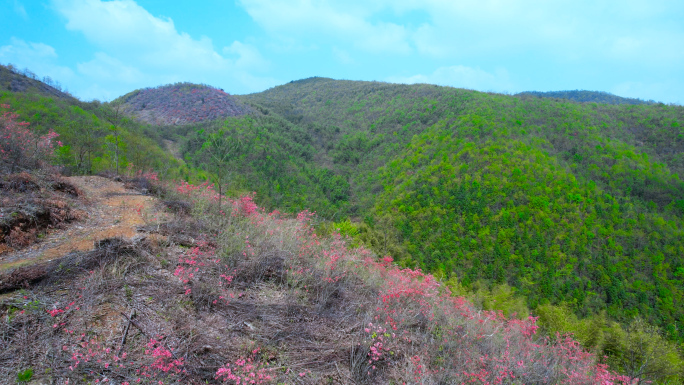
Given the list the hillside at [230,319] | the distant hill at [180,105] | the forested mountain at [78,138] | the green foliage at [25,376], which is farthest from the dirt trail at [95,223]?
the distant hill at [180,105]

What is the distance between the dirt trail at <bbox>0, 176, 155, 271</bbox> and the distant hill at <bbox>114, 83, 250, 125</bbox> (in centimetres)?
2997

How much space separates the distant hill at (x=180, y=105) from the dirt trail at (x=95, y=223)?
29973 millimetres

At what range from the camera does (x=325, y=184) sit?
34.0m

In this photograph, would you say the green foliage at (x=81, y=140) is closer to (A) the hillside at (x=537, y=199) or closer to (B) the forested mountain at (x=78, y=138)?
(B) the forested mountain at (x=78, y=138)

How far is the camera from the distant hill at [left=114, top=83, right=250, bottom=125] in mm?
34875

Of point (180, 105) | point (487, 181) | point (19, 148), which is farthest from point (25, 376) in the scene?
point (180, 105)

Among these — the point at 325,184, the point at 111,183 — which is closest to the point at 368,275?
the point at 111,183

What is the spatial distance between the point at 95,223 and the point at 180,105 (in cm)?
3702

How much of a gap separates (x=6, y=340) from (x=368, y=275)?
4.95 metres

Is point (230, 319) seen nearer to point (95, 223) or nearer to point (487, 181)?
point (95, 223)

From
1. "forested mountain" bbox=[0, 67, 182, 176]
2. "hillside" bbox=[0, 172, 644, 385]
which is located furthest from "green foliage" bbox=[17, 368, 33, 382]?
"forested mountain" bbox=[0, 67, 182, 176]

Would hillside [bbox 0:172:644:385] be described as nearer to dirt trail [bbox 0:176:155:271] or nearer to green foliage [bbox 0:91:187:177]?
dirt trail [bbox 0:176:155:271]

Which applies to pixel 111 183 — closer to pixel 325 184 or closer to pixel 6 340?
pixel 6 340

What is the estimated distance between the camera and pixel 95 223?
18.9ft
